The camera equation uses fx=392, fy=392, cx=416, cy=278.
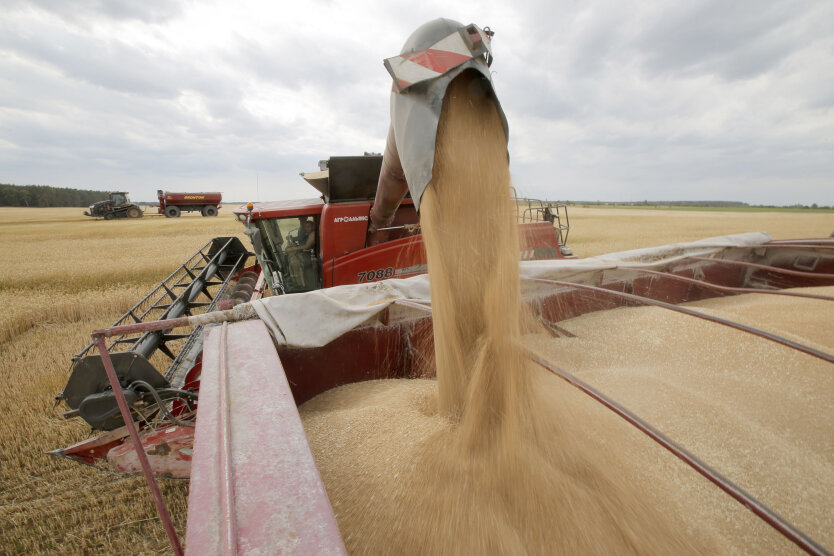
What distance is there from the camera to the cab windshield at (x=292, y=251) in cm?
367

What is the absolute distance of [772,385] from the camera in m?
2.16

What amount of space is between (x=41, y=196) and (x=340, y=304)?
209 feet

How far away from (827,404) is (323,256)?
3.50 meters

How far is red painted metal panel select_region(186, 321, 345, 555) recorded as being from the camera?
0.66 meters

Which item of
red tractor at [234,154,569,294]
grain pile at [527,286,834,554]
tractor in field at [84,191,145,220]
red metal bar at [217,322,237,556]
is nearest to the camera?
red metal bar at [217,322,237,556]

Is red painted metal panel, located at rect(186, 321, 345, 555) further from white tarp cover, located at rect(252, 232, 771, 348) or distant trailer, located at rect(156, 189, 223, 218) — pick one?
distant trailer, located at rect(156, 189, 223, 218)

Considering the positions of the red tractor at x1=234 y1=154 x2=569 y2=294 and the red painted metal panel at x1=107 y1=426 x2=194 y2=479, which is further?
the red tractor at x1=234 y1=154 x2=569 y2=294

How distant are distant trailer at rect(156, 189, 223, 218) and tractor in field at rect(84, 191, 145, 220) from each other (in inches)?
73.4

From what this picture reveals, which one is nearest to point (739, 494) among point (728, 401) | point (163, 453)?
point (728, 401)

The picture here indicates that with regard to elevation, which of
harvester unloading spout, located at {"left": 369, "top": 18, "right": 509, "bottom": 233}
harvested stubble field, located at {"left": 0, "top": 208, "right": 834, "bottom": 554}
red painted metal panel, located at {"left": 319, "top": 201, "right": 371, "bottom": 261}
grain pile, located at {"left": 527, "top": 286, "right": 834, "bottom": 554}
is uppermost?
harvester unloading spout, located at {"left": 369, "top": 18, "right": 509, "bottom": 233}

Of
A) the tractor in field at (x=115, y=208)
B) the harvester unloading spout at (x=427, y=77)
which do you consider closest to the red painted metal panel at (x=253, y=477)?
the harvester unloading spout at (x=427, y=77)

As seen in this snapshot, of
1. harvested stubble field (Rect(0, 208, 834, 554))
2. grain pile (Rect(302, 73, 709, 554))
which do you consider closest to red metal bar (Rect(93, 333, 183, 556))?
grain pile (Rect(302, 73, 709, 554))

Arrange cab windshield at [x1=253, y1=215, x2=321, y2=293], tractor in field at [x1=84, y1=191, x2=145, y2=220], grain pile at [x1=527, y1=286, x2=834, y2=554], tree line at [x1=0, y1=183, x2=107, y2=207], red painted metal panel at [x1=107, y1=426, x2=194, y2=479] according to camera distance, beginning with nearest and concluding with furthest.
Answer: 1. grain pile at [x1=527, y1=286, x2=834, y2=554]
2. red painted metal panel at [x1=107, y1=426, x2=194, y2=479]
3. cab windshield at [x1=253, y1=215, x2=321, y2=293]
4. tractor in field at [x1=84, y1=191, x2=145, y2=220]
5. tree line at [x1=0, y1=183, x2=107, y2=207]

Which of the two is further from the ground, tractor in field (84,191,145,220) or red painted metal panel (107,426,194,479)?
tractor in field (84,191,145,220)
